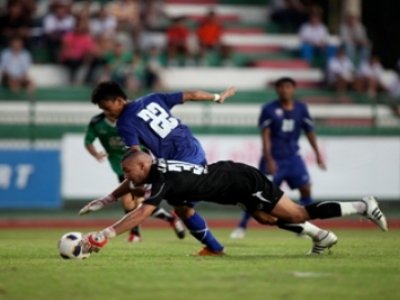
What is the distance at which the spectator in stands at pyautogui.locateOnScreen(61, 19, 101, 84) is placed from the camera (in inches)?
1191

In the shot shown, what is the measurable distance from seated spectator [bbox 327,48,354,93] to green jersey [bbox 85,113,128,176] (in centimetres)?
1396

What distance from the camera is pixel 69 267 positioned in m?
13.0

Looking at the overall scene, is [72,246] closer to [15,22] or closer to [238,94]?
[238,94]

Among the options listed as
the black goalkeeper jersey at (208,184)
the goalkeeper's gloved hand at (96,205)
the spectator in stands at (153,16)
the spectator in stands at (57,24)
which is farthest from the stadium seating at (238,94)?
the black goalkeeper jersey at (208,184)

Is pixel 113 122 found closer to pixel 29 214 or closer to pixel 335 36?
pixel 29 214

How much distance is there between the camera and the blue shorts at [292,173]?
21.0 metres

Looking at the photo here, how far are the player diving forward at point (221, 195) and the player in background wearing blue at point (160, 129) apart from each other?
2.21 ft

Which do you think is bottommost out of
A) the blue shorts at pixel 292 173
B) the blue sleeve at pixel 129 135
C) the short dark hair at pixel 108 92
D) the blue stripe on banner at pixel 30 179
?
the blue stripe on banner at pixel 30 179

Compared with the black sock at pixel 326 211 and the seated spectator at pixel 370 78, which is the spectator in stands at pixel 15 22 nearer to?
the seated spectator at pixel 370 78

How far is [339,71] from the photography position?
106 ft

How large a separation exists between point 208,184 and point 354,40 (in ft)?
69.0

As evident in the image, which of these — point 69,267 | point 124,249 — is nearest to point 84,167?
point 124,249

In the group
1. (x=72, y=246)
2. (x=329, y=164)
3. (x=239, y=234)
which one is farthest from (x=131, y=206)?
(x=329, y=164)

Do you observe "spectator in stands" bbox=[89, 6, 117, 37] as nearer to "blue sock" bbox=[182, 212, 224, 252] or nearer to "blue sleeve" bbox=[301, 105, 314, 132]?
"blue sleeve" bbox=[301, 105, 314, 132]
